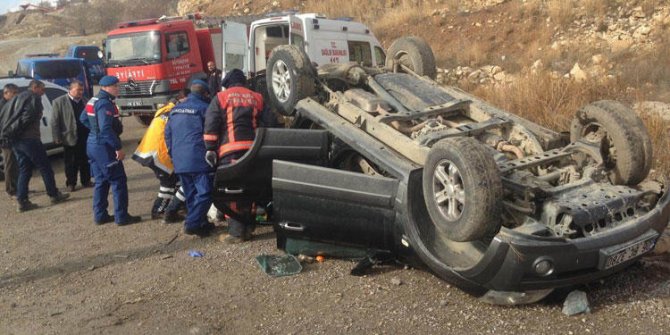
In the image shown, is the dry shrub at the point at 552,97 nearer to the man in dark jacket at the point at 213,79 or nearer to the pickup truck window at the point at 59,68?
the man in dark jacket at the point at 213,79

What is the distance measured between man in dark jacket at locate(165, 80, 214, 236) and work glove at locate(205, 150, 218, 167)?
14 cm

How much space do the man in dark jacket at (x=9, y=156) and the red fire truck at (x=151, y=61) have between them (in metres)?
5.46

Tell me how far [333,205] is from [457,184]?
1035mm

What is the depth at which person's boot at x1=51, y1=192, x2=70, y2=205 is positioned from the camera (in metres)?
7.14

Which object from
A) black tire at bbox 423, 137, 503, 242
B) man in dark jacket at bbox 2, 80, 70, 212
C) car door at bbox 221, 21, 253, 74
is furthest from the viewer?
car door at bbox 221, 21, 253, 74

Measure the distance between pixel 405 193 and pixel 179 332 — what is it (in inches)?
65.5

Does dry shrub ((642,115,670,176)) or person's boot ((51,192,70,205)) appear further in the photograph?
person's boot ((51,192,70,205))

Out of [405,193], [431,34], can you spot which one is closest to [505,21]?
[431,34]

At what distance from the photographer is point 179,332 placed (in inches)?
138

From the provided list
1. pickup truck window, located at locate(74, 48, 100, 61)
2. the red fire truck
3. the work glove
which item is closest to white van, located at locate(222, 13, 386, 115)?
the red fire truck

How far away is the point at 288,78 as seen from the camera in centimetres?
536

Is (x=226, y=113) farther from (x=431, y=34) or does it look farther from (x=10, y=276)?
(x=431, y=34)

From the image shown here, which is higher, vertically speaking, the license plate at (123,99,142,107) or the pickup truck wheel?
the license plate at (123,99,142,107)

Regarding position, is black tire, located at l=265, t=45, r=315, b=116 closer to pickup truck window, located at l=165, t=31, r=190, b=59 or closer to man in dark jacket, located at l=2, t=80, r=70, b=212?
man in dark jacket, located at l=2, t=80, r=70, b=212
